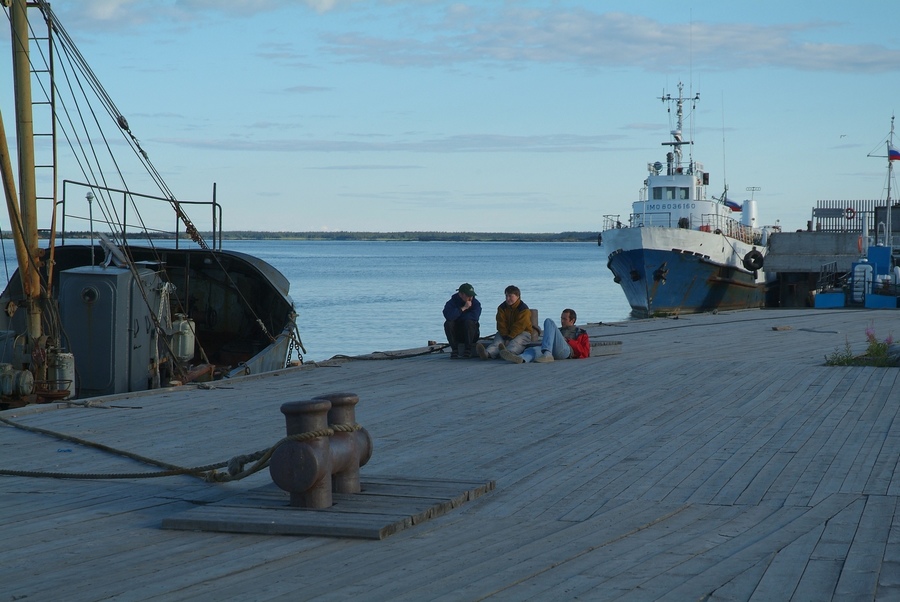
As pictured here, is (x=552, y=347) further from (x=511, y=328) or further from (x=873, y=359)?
(x=873, y=359)

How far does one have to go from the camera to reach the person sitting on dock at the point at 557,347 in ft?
44.2

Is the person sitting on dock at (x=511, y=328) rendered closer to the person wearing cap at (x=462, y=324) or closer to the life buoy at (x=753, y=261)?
the person wearing cap at (x=462, y=324)

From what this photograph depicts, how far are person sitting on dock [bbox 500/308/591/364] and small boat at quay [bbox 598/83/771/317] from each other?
76.8 feet

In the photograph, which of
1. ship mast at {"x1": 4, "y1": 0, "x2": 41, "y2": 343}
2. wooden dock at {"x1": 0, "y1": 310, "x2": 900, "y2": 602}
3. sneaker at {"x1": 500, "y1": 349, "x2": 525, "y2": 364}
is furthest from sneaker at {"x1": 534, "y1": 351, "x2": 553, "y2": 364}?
ship mast at {"x1": 4, "y1": 0, "x2": 41, "y2": 343}

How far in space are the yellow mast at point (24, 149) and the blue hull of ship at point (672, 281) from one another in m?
27.6

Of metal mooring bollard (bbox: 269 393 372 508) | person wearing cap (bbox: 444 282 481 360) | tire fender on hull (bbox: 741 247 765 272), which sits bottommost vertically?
metal mooring bollard (bbox: 269 393 372 508)

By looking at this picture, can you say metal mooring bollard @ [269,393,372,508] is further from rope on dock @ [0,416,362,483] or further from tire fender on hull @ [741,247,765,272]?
tire fender on hull @ [741,247,765,272]

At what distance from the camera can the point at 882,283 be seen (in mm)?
31047

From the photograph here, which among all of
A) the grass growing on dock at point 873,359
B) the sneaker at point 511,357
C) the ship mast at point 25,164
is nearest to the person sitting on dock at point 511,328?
the sneaker at point 511,357

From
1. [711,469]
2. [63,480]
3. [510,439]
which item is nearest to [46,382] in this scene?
[63,480]

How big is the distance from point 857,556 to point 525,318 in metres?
9.62

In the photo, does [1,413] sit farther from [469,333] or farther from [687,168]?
[687,168]

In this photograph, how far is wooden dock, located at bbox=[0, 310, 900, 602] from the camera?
13.8ft

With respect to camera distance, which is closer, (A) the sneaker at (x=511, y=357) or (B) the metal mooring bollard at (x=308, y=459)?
(B) the metal mooring bollard at (x=308, y=459)
